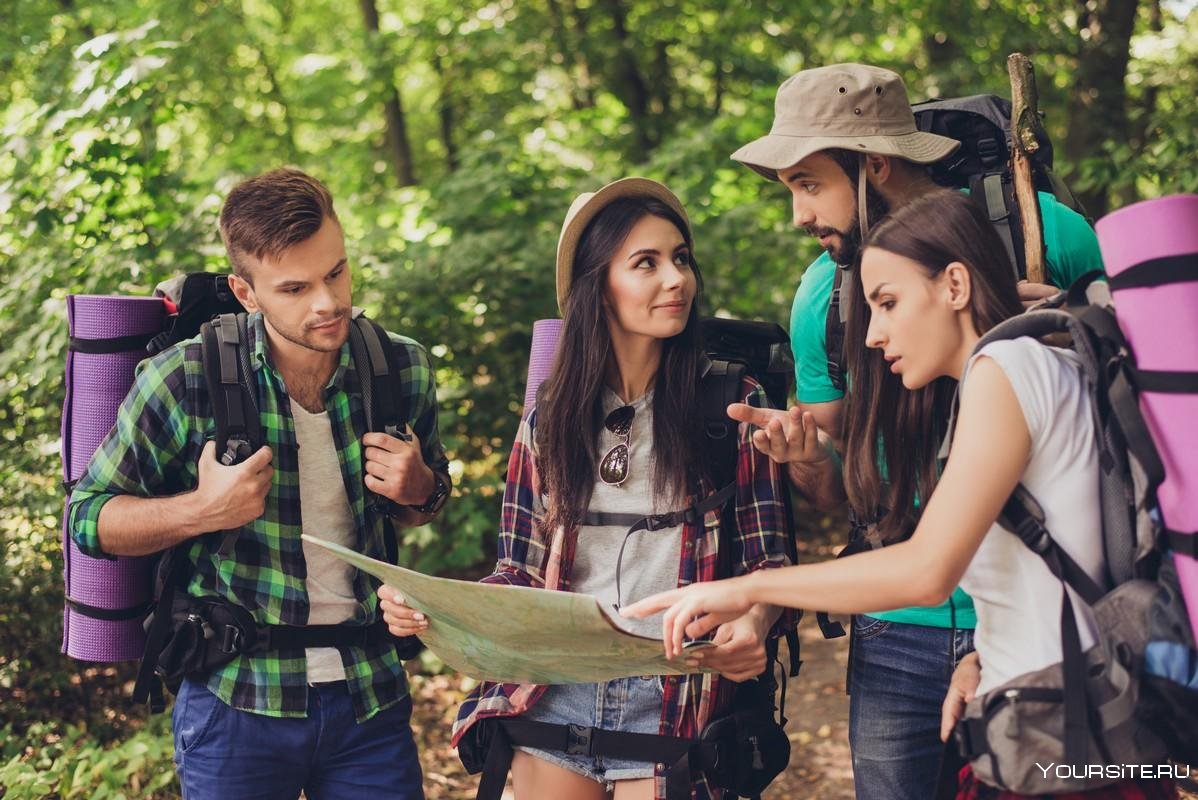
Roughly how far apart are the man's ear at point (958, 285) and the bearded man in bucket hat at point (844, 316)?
46 cm

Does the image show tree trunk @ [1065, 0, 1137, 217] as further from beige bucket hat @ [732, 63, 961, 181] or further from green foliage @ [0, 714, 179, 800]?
green foliage @ [0, 714, 179, 800]

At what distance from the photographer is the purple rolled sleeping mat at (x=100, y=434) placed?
2.86 m

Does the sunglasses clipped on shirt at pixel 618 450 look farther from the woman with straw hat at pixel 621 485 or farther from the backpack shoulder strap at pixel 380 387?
the backpack shoulder strap at pixel 380 387

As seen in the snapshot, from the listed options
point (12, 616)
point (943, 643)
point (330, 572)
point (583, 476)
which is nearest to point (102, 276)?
point (12, 616)

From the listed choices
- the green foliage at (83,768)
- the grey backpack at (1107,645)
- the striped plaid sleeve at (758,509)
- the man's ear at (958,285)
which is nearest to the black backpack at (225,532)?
the striped plaid sleeve at (758,509)

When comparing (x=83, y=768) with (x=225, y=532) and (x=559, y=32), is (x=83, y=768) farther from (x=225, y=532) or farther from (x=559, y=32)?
(x=559, y=32)

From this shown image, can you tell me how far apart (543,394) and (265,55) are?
1074 cm

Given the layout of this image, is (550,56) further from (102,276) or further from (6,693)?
(6,693)

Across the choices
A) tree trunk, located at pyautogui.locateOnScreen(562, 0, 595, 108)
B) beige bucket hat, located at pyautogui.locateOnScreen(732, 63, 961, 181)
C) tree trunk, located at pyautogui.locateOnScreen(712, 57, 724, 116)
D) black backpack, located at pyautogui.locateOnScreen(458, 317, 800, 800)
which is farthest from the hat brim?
tree trunk, located at pyautogui.locateOnScreen(562, 0, 595, 108)

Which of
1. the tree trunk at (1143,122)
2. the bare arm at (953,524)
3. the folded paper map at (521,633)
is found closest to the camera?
the bare arm at (953,524)

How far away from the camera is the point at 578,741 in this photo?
264 centimetres

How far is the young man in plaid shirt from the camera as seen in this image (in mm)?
2670

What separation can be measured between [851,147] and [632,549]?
114cm

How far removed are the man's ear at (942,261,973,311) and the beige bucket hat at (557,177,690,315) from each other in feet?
2.90
